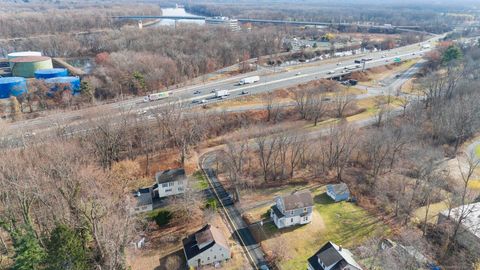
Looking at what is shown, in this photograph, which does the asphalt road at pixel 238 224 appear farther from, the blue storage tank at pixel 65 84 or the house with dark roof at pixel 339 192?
the blue storage tank at pixel 65 84

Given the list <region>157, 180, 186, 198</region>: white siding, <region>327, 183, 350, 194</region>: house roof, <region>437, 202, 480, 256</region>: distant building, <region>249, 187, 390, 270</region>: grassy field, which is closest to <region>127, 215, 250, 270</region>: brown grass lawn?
<region>249, 187, 390, 270</region>: grassy field

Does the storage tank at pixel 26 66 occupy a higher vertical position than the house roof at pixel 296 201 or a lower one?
higher

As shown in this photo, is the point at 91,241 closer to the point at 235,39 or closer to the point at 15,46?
the point at 235,39

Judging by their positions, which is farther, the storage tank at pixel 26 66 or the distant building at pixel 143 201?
the storage tank at pixel 26 66

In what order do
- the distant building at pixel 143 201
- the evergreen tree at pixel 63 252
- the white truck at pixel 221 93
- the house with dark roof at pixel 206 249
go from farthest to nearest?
the white truck at pixel 221 93 → the distant building at pixel 143 201 → the house with dark roof at pixel 206 249 → the evergreen tree at pixel 63 252

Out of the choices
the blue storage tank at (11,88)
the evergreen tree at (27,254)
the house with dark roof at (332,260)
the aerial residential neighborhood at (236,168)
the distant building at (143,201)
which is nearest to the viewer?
the evergreen tree at (27,254)

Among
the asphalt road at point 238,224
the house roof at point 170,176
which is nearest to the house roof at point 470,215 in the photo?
the asphalt road at point 238,224

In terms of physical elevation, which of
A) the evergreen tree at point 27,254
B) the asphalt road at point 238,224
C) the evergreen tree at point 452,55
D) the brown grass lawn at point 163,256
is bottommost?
the brown grass lawn at point 163,256
